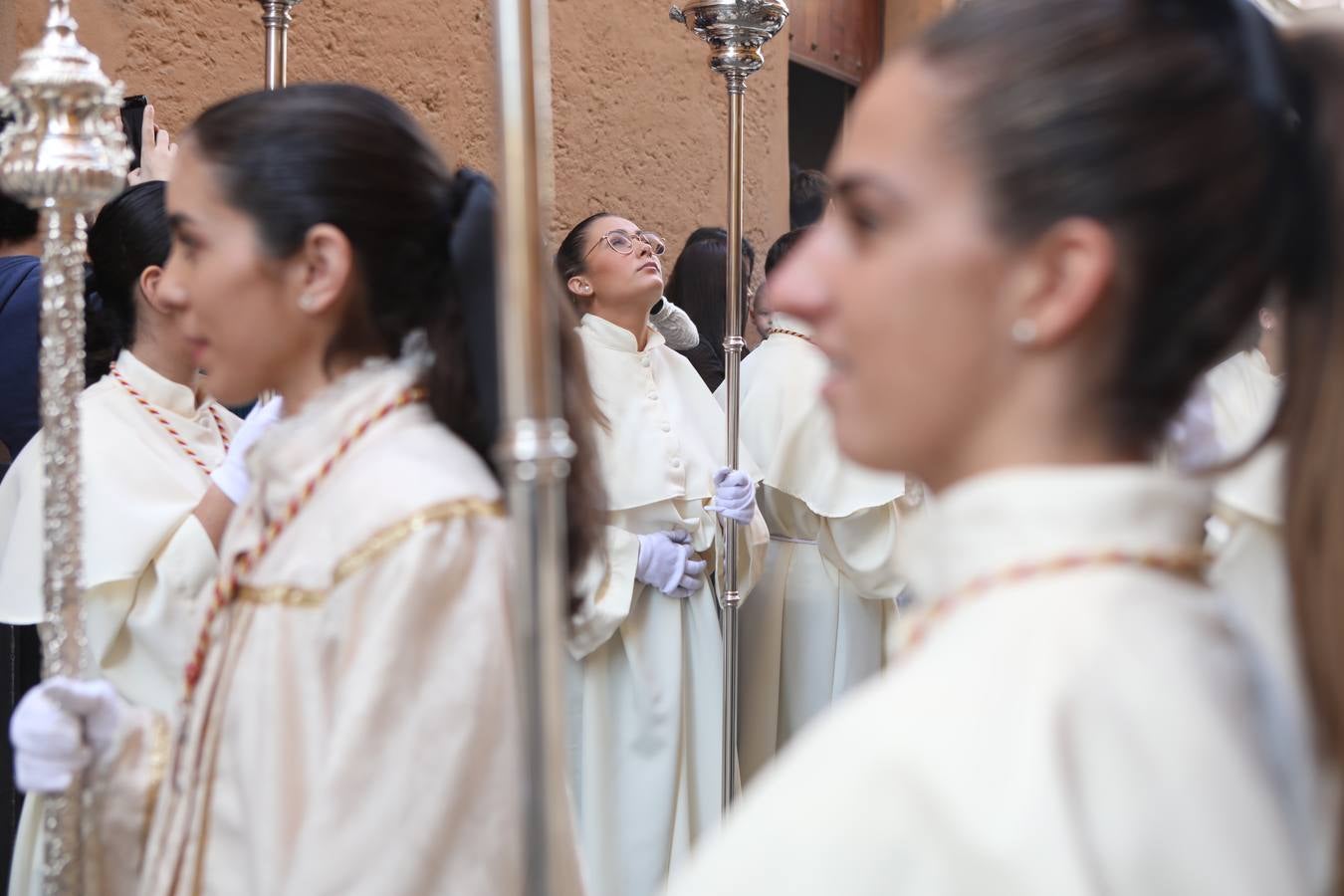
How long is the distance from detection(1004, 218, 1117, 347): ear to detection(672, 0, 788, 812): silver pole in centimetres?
265

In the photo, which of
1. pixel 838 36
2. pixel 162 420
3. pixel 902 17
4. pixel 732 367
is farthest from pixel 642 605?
pixel 902 17

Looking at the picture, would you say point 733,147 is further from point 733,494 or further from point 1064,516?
point 1064,516

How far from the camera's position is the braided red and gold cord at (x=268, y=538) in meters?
1.51

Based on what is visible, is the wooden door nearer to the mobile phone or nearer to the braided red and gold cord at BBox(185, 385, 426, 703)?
the mobile phone

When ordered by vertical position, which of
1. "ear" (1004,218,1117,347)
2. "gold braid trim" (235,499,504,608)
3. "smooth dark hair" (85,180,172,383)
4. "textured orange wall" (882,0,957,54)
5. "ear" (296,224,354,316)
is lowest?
"gold braid trim" (235,499,504,608)

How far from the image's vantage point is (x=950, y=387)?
0.92 m

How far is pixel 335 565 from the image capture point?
4.64ft

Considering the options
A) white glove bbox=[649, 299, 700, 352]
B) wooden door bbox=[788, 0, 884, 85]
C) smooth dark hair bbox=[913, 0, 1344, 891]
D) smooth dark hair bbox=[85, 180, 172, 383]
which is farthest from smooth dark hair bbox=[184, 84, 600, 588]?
wooden door bbox=[788, 0, 884, 85]

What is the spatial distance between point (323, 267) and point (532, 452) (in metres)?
0.75

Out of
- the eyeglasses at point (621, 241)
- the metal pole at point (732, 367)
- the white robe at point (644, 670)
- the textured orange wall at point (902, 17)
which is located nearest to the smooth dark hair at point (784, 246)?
the eyeglasses at point (621, 241)

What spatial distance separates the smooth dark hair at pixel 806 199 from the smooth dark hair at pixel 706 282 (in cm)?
240

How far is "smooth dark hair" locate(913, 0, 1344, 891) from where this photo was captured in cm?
89

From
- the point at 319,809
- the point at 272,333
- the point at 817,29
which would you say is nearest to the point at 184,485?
the point at 272,333

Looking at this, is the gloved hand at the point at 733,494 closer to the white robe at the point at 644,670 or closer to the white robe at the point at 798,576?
the white robe at the point at 644,670
